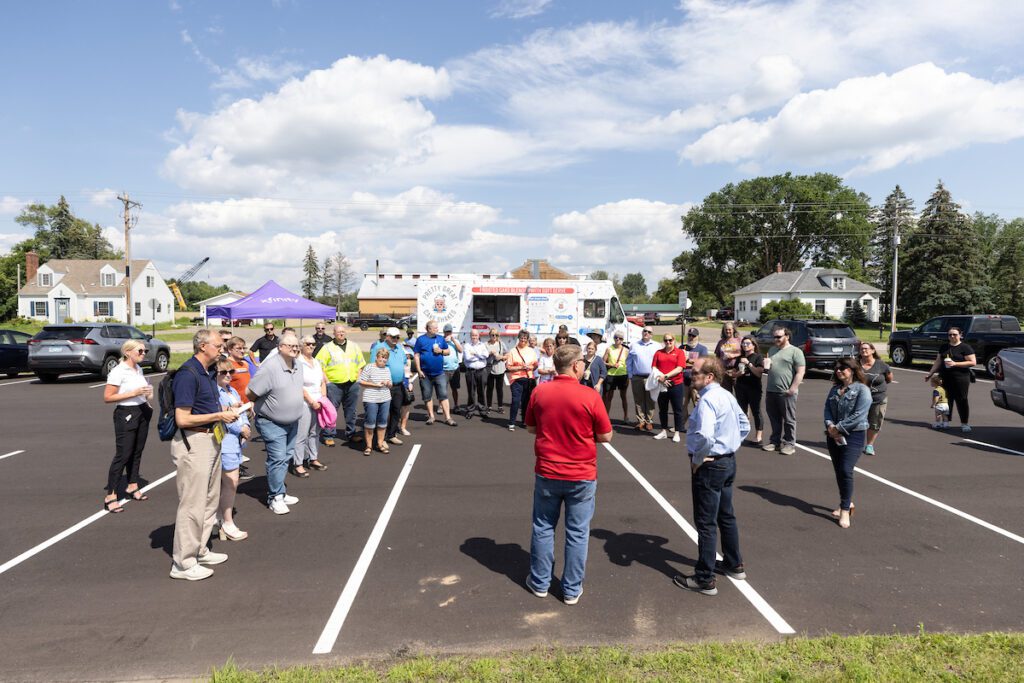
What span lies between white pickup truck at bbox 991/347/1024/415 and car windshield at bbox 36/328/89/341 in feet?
69.7

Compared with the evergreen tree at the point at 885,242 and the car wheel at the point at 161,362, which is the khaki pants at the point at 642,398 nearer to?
the car wheel at the point at 161,362

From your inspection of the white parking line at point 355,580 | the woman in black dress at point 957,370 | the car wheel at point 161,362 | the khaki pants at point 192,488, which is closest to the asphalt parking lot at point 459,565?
the white parking line at point 355,580

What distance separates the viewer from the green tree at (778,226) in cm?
6838

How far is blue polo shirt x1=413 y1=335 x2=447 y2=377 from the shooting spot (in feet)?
32.3

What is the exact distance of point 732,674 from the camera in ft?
10.6

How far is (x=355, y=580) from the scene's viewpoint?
14.5ft

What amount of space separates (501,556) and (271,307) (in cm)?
1367

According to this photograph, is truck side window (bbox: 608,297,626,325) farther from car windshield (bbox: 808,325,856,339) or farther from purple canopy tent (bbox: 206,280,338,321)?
purple canopy tent (bbox: 206,280,338,321)

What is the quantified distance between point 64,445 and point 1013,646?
1125 cm

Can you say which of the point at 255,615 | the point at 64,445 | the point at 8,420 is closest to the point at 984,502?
the point at 255,615

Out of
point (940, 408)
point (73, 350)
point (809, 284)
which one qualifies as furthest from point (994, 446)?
point (809, 284)

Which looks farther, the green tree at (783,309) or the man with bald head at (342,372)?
the green tree at (783,309)

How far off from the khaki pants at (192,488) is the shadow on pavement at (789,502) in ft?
17.9

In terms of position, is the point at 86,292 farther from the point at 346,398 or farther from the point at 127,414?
the point at 127,414
